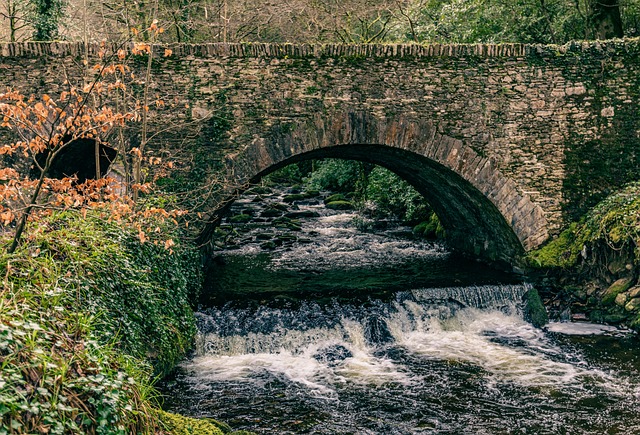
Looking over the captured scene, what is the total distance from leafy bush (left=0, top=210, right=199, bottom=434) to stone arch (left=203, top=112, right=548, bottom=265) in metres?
3.08

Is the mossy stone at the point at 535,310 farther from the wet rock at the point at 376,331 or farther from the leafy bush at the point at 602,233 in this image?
the wet rock at the point at 376,331

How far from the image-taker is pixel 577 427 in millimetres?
7219

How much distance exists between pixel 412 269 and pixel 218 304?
4664mm

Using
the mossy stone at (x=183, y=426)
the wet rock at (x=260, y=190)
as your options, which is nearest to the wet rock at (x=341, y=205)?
the wet rock at (x=260, y=190)

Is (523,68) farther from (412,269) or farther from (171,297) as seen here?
(171,297)

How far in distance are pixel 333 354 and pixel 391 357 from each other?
904 millimetres

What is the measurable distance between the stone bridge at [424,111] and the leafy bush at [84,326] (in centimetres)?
310

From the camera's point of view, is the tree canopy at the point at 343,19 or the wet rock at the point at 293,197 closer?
the tree canopy at the point at 343,19

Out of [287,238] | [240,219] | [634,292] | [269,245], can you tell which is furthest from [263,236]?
[634,292]

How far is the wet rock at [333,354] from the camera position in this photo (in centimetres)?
949

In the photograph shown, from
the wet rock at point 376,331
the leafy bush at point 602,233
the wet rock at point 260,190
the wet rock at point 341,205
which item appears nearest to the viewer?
the wet rock at point 376,331

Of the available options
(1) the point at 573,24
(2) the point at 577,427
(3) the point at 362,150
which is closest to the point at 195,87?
(3) the point at 362,150

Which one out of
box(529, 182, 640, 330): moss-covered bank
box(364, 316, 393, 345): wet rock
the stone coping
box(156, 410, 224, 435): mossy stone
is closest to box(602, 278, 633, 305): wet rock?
box(529, 182, 640, 330): moss-covered bank

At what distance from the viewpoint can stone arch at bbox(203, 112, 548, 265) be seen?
10.8 m
